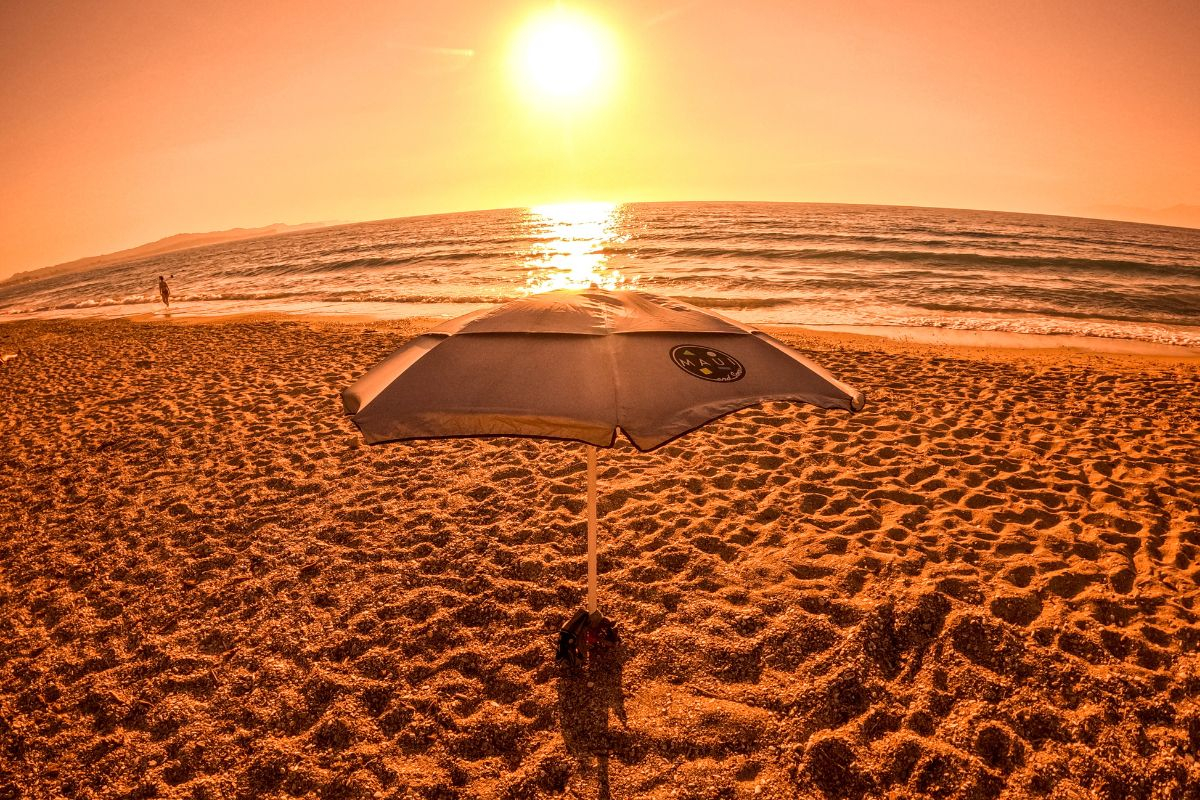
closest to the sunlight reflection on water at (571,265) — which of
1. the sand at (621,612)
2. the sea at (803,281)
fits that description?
the sea at (803,281)

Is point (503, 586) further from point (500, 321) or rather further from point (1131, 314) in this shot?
point (1131, 314)

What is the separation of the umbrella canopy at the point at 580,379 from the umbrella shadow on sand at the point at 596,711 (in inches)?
83.4

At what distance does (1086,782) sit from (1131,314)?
70.0ft

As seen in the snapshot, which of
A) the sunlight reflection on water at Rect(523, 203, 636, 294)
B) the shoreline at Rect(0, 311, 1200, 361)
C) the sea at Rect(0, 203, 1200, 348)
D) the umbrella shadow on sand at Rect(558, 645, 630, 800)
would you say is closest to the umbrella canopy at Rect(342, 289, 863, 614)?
the umbrella shadow on sand at Rect(558, 645, 630, 800)

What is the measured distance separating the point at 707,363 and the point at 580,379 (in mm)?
660

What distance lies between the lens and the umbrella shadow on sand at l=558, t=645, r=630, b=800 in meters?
3.10

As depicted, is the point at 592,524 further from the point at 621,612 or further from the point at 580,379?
the point at 580,379

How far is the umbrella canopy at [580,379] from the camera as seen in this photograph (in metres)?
2.29

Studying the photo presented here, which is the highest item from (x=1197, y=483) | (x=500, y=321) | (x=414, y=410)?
(x=500, y=321)

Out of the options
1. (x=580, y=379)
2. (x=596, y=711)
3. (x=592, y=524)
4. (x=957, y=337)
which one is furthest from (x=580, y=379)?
(x=957, y=337)

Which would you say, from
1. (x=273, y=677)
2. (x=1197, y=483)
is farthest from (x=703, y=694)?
(x=1197, y=483)

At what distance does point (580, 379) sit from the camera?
7.85 ft

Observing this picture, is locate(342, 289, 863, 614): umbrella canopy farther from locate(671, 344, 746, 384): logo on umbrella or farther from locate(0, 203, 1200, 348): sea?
locate(0, 203, 1200, 348): sea

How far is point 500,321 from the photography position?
2.85 m
